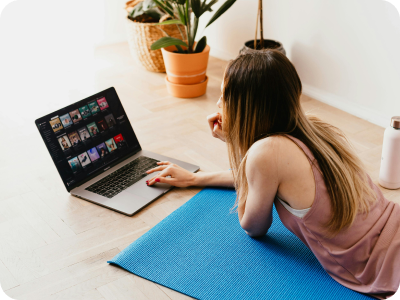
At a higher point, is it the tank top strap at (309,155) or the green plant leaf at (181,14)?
the green plant leaf at (181,14)

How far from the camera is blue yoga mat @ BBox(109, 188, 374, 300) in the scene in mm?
1166

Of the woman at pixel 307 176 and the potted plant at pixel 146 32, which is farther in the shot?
the potted plant at pixel 146 32

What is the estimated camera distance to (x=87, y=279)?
1.25 meters

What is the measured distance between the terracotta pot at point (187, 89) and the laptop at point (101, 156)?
2.55 feet

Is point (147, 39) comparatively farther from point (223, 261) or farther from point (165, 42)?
point (223, 261)

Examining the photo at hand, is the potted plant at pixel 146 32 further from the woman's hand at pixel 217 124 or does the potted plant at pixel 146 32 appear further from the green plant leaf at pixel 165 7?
the woman's hand at pixel 217 124

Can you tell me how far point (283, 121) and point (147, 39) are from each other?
1.98 metres

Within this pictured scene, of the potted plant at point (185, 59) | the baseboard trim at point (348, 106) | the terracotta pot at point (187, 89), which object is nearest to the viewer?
the baseboard trim at point (348, 106)

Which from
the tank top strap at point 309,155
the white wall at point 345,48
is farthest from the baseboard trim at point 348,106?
the tank top strap at point 309,155

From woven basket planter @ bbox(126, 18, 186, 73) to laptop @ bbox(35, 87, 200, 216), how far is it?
114cm

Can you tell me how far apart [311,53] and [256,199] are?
5.07 ft

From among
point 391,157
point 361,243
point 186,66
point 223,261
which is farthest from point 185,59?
point 361,243

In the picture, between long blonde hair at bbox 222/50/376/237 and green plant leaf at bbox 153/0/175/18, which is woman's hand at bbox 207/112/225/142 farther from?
green plant leaf at bbox 153/0/175/18

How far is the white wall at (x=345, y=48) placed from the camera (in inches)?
79.6
